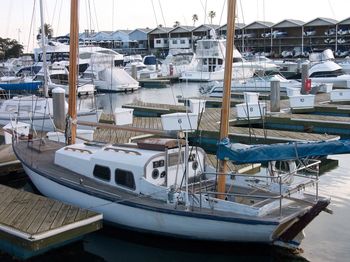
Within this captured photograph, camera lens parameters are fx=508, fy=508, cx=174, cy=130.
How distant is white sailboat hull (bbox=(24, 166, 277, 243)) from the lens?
11492 mm

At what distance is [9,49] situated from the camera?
11862 cm

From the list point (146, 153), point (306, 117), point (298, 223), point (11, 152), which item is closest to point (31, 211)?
point (146, 153)

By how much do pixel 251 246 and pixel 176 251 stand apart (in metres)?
1.85

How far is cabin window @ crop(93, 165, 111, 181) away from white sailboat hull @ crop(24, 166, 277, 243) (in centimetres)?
76

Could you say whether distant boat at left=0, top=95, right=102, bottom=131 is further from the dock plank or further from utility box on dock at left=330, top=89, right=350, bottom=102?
utility box on dock at left=330, top=89, right=350, bottom=102

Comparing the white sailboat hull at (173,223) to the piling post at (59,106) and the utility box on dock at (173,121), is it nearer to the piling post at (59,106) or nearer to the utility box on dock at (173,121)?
the utility box on dock at (173,121)

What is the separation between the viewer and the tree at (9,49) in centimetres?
11731

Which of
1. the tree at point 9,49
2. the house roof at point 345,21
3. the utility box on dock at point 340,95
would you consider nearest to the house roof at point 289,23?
the house roof at point 345,21

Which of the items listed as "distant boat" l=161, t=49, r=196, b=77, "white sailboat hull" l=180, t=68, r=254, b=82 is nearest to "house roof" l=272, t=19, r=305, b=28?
"distant boat" l=161, t=49, r=196, b=77

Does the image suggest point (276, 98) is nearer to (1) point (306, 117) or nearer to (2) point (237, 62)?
(1) point (306, 117)

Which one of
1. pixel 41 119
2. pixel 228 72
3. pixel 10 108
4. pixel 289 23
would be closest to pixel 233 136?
pixel 41 119

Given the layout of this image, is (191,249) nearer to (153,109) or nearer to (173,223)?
(173,223)

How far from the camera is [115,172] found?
13734 mm

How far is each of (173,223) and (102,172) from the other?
2977mm
